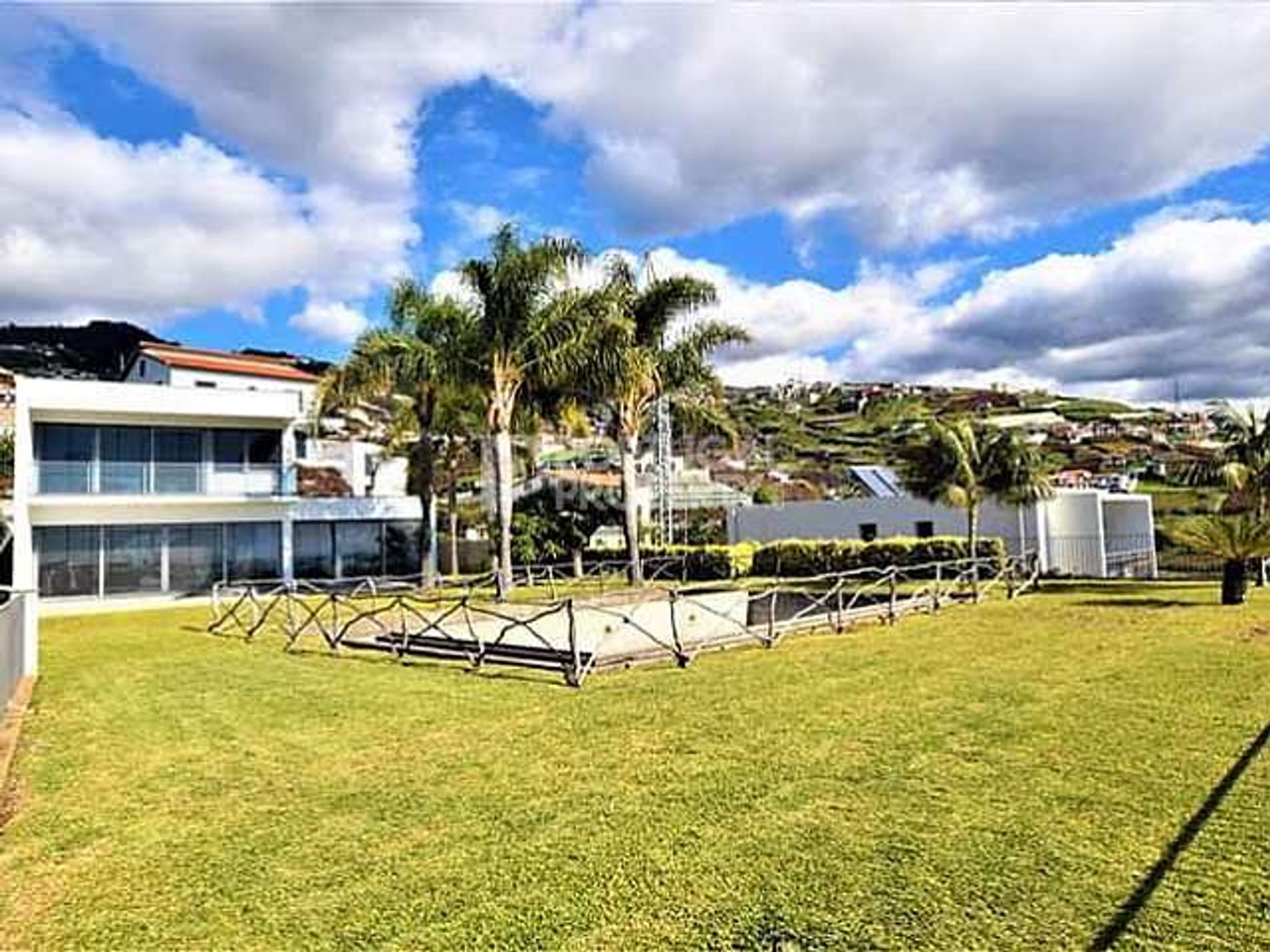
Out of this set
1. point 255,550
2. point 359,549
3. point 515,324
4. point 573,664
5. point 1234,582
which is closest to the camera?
point 573,664

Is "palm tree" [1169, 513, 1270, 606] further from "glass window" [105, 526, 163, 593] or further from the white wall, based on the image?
"glass window" [105, 526, 163, 593]

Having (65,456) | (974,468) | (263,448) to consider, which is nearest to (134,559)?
(65,456)

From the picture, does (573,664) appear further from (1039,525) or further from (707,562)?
(1039,525)

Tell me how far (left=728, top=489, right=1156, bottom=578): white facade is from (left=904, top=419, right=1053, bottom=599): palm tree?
5.78 ft

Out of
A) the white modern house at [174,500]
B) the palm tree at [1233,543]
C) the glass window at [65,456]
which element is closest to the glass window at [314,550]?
the white modern house at [174,500]

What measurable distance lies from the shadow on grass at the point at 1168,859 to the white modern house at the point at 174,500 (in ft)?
85.4

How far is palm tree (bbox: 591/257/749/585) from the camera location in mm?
23062

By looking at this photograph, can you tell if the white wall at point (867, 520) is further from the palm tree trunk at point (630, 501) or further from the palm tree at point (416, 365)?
the palm tree at point (416, 365)

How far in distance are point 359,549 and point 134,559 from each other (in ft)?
22.6

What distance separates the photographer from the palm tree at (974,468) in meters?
25.2

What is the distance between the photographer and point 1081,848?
5105 mm

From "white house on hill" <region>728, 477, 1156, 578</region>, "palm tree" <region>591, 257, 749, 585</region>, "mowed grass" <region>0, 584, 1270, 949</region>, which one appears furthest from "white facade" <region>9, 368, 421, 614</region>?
"white house on hill" <region>728, 477, 1156, 578</region>

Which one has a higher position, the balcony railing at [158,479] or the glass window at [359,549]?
the balcony railing at [158,479]

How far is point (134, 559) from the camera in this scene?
85.1 feet
